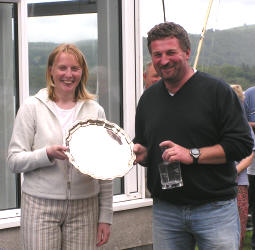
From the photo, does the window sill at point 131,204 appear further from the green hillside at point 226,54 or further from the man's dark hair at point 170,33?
the man's dark hair at point 170,33

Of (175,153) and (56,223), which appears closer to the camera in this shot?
(175,153)

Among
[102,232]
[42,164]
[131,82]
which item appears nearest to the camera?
[42,164]

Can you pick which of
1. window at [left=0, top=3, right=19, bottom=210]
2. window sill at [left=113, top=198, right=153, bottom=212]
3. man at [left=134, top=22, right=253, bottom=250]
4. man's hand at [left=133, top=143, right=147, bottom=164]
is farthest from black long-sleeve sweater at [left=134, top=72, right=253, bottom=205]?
window sill at [left=113, top=198, right=153, bottom=212]

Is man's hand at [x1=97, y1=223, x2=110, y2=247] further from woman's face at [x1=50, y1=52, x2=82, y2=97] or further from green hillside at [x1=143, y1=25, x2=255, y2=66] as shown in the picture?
green hillside at [x1=143, y1=25, x2=255, y2=66]

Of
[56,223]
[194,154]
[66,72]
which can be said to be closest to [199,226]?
[194,154]

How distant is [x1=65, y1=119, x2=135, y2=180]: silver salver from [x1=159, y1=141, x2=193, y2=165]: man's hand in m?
0.35

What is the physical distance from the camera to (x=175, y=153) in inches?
134

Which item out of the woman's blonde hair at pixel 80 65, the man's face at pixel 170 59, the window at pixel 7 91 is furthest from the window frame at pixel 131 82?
the man's face at pixel 170 59

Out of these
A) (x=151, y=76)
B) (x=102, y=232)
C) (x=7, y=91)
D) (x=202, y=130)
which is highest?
(x=151, y=76)

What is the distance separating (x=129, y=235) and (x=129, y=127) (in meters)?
1.02

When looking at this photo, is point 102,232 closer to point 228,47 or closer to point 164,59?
point 164,59

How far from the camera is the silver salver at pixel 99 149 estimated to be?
3.68 metres

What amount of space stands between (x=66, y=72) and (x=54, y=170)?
553 millimetres

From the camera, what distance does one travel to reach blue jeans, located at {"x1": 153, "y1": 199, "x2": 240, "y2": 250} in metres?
3.54
